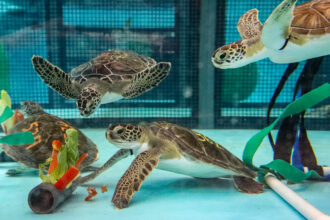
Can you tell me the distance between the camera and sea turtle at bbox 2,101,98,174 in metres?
2.05

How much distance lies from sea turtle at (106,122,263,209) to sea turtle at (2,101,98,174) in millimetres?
661

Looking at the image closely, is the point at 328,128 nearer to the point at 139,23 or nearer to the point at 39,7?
the point at 139,23

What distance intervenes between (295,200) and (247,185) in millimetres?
369

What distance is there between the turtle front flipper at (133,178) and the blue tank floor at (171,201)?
0.18 feet

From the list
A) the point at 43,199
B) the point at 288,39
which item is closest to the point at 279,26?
the point at 288,39

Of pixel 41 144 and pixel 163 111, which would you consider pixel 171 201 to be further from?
pixel 163 111

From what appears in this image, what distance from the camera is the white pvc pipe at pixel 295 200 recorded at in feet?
4.34

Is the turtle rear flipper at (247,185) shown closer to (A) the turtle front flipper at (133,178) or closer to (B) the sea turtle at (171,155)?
(B) the sea turtle at (171,155)

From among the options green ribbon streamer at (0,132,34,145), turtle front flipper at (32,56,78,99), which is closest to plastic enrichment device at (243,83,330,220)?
green ribbon streamer at (0,132,34,145)

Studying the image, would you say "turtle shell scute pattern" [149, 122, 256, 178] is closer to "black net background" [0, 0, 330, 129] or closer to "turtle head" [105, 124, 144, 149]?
"turtle head" [105, 124, 144, 149]

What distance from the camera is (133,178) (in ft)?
5.18

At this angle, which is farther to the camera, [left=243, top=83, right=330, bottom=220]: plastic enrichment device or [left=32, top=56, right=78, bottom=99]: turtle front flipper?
[left=32, top=56, right=78, bottom=99]: turtle front flipper

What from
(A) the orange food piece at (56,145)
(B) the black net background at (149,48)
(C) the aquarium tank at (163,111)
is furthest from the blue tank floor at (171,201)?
(B) the black net background at (149,48)

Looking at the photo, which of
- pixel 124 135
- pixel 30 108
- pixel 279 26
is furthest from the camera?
pixel 30 108
